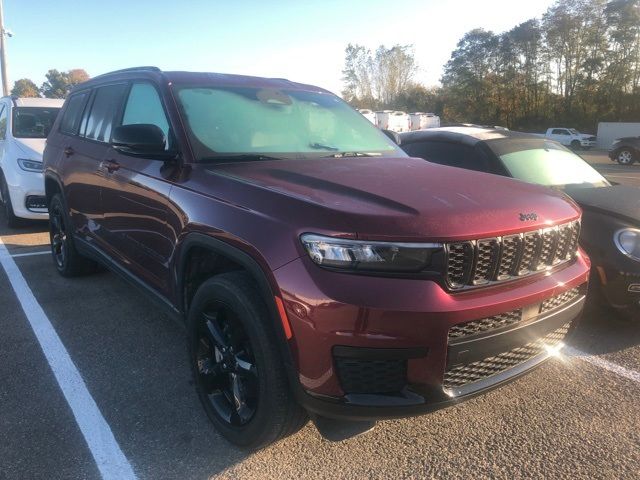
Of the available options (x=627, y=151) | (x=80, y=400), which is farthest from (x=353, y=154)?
(x=627, y=151)

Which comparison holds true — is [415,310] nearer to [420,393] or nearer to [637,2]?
[420,393]

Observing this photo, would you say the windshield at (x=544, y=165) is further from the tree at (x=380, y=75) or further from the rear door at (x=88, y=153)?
the tree at (x=380, y=75)

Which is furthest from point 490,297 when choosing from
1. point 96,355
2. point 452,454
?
point 96,355

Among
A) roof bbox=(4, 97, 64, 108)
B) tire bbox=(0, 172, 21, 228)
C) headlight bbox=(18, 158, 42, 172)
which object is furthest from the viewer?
roof bbox=(4, 97, 64, 108)

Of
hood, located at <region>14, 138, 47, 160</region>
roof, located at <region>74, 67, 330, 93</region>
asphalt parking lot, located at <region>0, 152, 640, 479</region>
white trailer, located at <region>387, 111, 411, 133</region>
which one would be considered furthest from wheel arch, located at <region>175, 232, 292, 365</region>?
white trailer, located at <region>387, 111, 411, 133</region>

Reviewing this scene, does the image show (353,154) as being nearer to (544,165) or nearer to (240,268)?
(240,268)

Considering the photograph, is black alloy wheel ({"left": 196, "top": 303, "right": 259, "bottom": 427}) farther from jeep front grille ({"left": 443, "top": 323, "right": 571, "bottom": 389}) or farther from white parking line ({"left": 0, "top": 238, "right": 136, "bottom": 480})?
jeep front grille ({"left": 443, "top": 323, "right": 571, "bottom": 389})

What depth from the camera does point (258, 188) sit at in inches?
97.0

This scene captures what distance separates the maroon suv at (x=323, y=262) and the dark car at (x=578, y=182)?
1190 mm

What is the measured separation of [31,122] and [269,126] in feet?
21.9

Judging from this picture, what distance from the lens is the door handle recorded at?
147 inches

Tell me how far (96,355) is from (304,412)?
1972mm

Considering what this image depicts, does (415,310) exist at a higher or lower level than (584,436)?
higher

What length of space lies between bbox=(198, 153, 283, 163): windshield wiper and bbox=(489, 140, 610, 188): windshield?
102 inches
